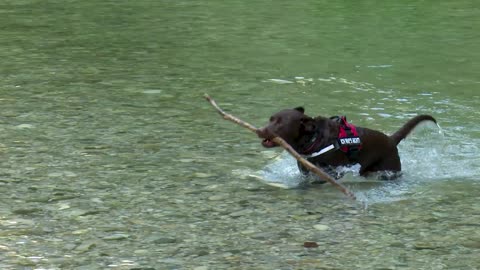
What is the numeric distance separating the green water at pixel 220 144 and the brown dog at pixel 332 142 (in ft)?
0.62

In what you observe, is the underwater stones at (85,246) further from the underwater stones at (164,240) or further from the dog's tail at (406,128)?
the dog's tail at (406,128)

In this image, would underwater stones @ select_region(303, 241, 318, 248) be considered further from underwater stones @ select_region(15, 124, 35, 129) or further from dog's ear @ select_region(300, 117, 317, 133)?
underwater stones @ select_region(15, 124, 35, 129)

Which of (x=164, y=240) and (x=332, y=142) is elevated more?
(x=332, y=142)

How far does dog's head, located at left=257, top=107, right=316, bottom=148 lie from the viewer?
20.9 ft

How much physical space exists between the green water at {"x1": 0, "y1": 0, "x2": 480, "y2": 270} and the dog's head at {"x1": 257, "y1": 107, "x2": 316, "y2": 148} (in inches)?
15.6

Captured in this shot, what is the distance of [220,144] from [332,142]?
59.5 inches

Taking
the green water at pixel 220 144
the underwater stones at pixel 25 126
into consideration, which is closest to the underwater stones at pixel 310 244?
the green water at pixel 220 144

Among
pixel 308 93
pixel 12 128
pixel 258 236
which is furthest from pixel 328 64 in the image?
pixel 258 236

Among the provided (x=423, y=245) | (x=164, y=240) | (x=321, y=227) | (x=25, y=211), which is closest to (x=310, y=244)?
(x=321, y=227)

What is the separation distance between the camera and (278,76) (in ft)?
34.4

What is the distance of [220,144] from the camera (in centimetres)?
777

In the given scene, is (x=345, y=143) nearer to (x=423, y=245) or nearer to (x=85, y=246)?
(x=423, y=245)

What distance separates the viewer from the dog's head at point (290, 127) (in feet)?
20.9

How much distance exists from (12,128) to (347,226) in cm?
366
